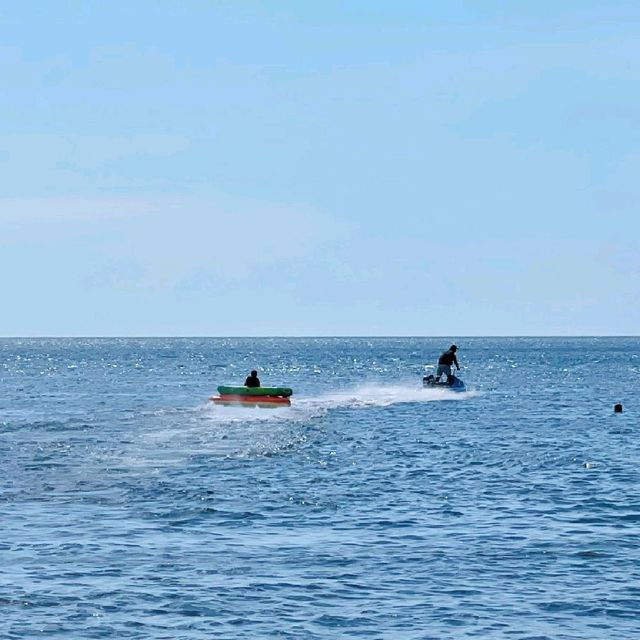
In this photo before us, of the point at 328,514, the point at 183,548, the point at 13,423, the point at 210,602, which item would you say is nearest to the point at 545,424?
the point at 13,423

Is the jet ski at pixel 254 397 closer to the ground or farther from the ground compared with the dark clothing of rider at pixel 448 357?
closer to the ground

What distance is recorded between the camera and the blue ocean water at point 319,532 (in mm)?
19203

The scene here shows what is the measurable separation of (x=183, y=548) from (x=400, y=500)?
8574mm

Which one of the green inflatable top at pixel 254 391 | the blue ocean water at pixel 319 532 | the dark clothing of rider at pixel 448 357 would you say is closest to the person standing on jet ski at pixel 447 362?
the dark clothing of rider at pixel 448 357

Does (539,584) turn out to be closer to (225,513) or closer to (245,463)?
(225,513)

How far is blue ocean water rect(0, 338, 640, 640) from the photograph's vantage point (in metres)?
19.2

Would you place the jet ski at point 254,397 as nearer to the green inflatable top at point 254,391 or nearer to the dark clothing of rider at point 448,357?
the green inflatable top at point 254,391

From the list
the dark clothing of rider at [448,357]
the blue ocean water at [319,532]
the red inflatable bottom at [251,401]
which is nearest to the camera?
the blue ocean water at [319,532]

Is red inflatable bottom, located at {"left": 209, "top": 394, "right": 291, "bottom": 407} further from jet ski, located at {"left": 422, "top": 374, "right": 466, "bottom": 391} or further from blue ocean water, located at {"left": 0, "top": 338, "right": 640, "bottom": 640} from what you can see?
jet ski, located at {"left": 422, "top": 374, "right": 466, "bottom": 391}

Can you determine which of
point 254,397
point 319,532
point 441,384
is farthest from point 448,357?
point 319,532

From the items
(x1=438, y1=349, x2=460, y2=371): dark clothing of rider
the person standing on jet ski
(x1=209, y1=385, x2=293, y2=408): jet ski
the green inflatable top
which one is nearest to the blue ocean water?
the green inflatable top

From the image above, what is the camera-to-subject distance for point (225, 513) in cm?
2867

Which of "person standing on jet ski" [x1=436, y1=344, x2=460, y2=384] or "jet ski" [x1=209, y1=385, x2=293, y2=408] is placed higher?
"person standing on jet ski" [x1=436, y1=344, x2=460, y2=384]

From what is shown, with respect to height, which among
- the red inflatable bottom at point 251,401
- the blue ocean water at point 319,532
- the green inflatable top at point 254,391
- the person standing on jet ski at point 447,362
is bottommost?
the blue ocean water at point 319,532
